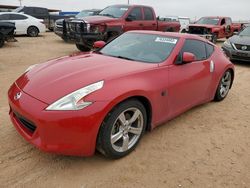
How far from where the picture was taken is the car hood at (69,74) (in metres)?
3.03

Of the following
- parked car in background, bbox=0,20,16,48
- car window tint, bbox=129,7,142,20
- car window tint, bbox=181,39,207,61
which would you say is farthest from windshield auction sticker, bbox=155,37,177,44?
parked car in background, bbox=0,20,16,48

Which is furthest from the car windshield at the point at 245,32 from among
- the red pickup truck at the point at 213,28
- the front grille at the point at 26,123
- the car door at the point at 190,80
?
the front grille at the point at 26,123

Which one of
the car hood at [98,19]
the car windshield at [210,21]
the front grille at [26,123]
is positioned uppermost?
the car hood at [98,19]

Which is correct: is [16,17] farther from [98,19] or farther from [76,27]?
[98,19]

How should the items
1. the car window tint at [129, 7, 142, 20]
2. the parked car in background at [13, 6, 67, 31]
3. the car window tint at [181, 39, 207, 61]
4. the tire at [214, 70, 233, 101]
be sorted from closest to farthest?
the car window tint at [181, 39, 207, 61], the tire at [214, 70, 233, 101], the car window tint at [129, 7, 142, 20], the parked car in background at [13, 6, 67, 31]

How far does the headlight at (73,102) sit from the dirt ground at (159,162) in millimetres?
766

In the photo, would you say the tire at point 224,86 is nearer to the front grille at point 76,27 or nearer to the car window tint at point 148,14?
the front grille at point 76,27

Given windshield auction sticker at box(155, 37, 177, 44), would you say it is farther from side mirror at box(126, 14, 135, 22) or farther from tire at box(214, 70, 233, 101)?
side mirror at box(126, 14, 135, 22)

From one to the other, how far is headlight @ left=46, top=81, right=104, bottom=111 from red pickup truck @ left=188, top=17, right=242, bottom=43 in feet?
43.7

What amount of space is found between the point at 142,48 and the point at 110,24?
6250mm

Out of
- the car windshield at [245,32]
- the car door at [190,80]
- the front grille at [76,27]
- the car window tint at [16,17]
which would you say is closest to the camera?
the car door at [190,80]

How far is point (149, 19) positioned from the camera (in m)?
11.8

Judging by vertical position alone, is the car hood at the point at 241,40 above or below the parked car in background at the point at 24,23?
below

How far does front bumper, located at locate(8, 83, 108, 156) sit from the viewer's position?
275 centimetres
